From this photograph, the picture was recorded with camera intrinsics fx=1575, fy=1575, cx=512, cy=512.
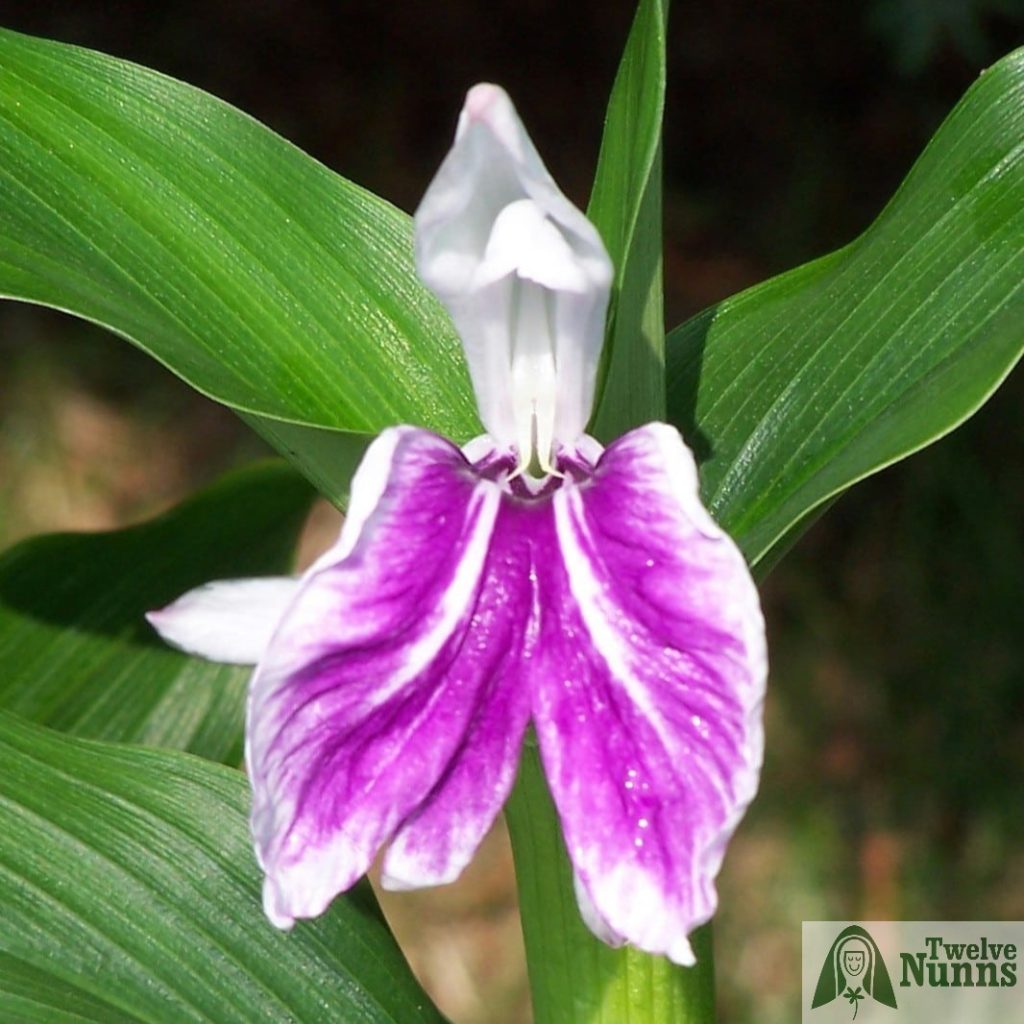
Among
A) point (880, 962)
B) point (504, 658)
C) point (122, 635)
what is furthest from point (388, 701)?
point (880, 962)

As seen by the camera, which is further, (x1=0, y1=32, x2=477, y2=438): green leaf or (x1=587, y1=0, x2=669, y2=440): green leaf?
(x1=0, y1=32, x2=477, y2=438): green leaf

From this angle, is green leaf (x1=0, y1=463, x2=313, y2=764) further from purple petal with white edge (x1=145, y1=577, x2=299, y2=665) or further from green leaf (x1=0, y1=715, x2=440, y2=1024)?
purple petal with white edge (x1=145, y1=577, x2=299, y2=665)

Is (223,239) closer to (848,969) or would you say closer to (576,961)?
(576,961)

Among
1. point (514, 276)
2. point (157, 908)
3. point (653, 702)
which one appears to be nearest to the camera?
point (653, 702)

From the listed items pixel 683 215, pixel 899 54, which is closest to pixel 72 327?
pixel 683 215

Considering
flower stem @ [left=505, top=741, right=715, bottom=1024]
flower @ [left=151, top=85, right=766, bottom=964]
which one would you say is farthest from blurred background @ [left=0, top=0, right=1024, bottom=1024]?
flower @ [left=151, top=85, right=766, bottom=964]

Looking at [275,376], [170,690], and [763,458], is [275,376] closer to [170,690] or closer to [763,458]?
[763,458]

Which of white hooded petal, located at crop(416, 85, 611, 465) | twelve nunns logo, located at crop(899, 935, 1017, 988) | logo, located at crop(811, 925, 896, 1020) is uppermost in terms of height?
white hooded petal, located at crop(416, 85, 611, 465)

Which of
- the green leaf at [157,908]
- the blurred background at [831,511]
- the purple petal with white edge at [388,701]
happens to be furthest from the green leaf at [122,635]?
the blurred background at [831,511]
